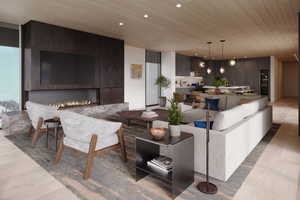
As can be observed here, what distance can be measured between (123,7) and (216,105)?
3.78 meters

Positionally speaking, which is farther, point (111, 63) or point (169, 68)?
point (169, 68)

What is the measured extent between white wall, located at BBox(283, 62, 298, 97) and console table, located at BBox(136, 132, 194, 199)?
15752 millimetres

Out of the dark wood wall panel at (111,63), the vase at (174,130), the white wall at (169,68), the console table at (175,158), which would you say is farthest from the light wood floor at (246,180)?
the white wall at (169,68)

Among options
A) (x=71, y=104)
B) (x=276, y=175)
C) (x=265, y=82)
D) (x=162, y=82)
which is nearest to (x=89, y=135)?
(x=276, y=175)

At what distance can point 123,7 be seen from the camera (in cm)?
379

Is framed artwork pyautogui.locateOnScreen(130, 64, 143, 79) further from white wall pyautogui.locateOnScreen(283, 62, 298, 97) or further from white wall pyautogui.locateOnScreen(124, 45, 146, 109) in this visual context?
white wall pyautogui.locateOnScreen(283, 62, 298, 97)

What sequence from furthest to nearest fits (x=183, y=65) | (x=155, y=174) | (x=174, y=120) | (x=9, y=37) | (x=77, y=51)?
1. (x=183, y=65)
2. (x=77, y=51)
3. (x=9, y=37)
4. (x=174, y=120)
5. (x=155, y=174)

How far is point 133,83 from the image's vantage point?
821 centimetres

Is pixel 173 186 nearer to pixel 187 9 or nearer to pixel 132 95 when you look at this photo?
pixel 187 9

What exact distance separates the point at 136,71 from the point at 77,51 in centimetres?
323

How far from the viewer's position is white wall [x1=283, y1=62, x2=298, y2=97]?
14.1m

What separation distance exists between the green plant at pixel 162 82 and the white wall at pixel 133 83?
35.9 inches

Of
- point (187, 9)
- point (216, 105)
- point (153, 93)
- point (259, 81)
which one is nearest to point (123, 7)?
point (187, 9)

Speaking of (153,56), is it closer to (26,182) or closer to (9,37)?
(9,37)
